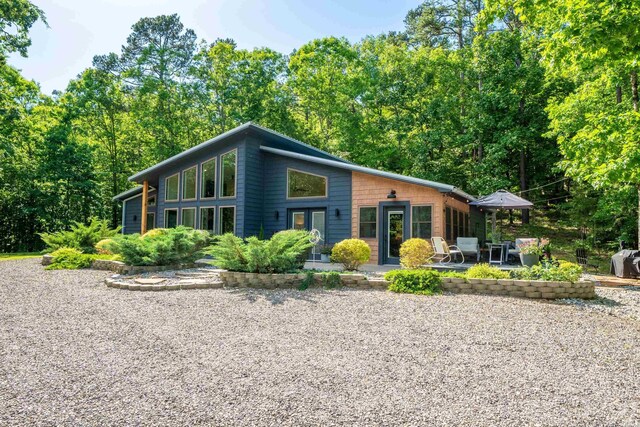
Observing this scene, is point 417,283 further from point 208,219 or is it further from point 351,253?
point 208,219

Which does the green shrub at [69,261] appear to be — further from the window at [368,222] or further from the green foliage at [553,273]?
the green foliage at [553,273]

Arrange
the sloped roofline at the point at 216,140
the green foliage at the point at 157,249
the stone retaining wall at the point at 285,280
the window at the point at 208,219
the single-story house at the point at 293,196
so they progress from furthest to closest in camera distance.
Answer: the window at the point at 208,219 → the sloped roofline at the point at 216,140 → the single-story house at the point at 293,196 → the green foliage at the point at 157,249 → the stone retaining wall at the point at 285,280

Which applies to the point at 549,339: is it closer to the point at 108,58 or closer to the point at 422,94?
the point at 422,94

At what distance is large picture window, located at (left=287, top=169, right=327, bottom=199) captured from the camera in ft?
39.9

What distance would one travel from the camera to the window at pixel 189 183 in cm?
1404

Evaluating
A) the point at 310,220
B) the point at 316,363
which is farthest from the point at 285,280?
the point at 310,220

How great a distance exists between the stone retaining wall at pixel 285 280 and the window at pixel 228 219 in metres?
5.60

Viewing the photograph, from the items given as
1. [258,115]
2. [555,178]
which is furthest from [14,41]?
[555,178]

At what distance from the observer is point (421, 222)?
10.6 metres

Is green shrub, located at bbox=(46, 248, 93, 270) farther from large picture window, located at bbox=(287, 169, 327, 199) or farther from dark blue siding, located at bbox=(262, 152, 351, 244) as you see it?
large picture window, located at bbox=(287, 169, 327, 199)

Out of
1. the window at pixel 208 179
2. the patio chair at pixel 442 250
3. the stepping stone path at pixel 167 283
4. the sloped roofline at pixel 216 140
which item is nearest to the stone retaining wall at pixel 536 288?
the patio chair at pixel 442 250

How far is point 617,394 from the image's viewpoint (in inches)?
105

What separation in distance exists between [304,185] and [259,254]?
5655 millimetres

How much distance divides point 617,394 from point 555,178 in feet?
67.9
